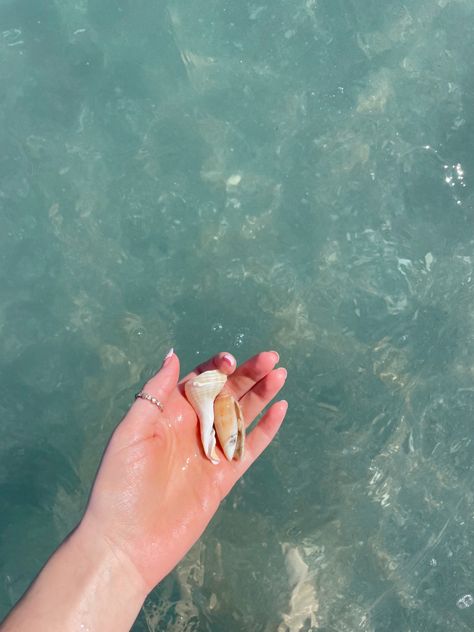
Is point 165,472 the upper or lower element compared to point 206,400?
lower

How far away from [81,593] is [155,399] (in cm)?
110

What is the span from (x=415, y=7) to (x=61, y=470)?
5.20 metres

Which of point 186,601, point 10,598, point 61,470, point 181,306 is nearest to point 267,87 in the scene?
point 181,306

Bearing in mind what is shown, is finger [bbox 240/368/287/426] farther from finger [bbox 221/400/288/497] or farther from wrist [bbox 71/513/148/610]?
wrist [bbox 71/513/148/610]

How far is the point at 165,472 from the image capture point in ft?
12.1

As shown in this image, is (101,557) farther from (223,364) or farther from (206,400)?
(223,364)

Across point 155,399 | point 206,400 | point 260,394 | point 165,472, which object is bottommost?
point 260,394

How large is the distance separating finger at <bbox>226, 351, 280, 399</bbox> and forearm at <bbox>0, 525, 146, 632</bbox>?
1.27 m

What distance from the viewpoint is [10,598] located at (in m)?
4.66

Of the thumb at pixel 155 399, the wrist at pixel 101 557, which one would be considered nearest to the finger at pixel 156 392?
the thumb at pixel 155 399

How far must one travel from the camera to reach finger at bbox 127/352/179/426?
3.59 m

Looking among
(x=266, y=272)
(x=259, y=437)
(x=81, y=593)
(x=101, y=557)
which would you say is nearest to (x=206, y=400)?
(x=259, y=437)

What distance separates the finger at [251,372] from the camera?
4016 mm

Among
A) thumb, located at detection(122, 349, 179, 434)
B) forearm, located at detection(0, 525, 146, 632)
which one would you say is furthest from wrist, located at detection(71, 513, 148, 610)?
thumb, located at detection(122, 349, 179, 434)
